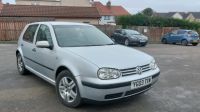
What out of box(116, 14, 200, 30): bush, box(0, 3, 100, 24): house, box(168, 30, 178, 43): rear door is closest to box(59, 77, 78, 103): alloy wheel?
box(168, 30, 178, 43): rear door

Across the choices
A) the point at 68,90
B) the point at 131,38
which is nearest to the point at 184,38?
the point at 131,38

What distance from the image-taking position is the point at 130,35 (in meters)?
20.6

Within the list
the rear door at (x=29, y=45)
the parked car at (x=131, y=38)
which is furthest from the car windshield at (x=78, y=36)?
the parked car at (x=131, y=38)

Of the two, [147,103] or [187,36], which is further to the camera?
[187,36]

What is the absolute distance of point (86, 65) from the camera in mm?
4301

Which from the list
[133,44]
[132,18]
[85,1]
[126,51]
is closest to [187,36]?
[133,44]

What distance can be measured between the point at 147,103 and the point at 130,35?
15.8m

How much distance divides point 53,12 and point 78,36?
28.6 meters

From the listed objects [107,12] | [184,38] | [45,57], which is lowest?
[184,38]

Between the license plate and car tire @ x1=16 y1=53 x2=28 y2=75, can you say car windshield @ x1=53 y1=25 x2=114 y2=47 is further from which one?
car tire @ x1=16 y1=53 x2=28 y2=75

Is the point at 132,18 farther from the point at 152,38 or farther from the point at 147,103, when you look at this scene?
the point at 147,103

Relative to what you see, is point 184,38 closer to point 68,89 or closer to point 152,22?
point 152,22

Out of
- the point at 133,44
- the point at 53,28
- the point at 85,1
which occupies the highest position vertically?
the point at 85,1

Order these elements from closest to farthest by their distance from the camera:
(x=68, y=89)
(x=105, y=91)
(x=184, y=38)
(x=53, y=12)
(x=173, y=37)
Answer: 1. (x=105, y=91)
2. (x=68, y=89)
3. (x=184, y=38)
4. (x=173, y=37)
5. (x=53, y=12)
